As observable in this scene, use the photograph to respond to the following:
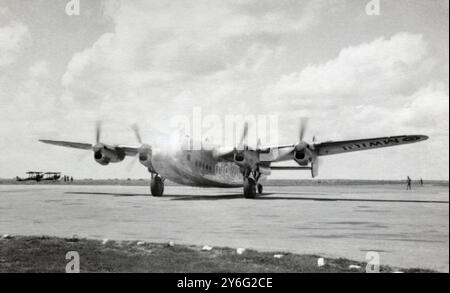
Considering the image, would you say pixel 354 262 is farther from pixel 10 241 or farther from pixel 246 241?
pixel 10 241

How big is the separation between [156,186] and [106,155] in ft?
13.8

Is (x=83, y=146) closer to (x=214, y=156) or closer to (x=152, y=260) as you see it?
(x=214, y=156)

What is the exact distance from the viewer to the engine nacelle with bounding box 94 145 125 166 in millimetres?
28469

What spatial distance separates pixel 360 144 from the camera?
26.4m

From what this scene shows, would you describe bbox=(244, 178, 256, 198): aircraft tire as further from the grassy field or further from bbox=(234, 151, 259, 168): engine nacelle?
the grassy field

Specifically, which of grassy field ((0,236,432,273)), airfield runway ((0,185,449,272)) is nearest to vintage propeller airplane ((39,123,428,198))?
airfield runway ((0,185,449,272))

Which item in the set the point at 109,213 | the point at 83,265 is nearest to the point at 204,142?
the point at 109,213

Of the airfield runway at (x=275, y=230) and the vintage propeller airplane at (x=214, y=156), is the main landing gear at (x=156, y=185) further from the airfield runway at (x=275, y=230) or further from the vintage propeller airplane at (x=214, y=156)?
the airfield runway at (x=275, y=230)

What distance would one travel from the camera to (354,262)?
790 centimetres

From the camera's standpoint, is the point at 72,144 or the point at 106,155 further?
the point at 72,144

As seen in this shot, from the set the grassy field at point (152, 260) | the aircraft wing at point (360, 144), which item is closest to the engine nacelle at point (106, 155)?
the aircraft wing at point (360, 144)

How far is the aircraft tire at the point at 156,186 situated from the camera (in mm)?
28455

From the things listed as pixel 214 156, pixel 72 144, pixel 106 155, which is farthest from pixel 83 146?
pixel 214 156
